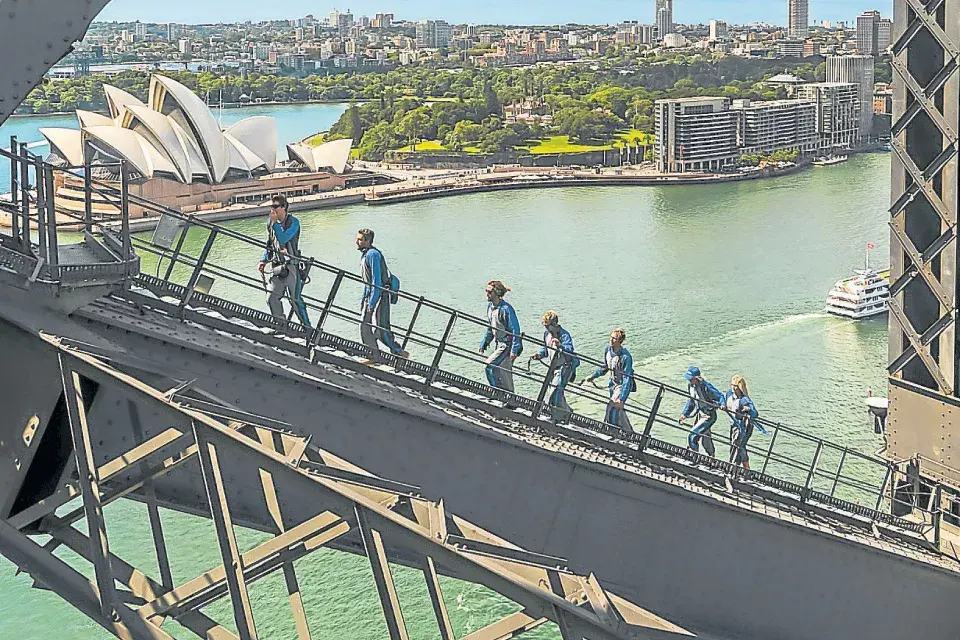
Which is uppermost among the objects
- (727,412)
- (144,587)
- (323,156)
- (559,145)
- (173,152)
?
(144,587)

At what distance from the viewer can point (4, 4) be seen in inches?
84.4

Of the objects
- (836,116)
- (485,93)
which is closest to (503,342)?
(836,116)

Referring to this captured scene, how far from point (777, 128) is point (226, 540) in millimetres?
31045

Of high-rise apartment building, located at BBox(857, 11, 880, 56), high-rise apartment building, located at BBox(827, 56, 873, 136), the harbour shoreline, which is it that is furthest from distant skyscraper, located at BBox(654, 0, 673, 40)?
the harbour shoreline

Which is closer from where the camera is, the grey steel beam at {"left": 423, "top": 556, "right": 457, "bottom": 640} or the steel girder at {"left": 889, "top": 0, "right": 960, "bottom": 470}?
the grey steel beam at {"left": 423, "top": 556, "right": 457, "bottom": 640}

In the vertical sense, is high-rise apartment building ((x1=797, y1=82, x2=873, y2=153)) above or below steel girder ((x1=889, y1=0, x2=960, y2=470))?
below

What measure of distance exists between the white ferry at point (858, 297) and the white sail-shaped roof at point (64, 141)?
1569 centimetres

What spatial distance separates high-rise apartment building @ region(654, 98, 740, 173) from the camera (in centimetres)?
2847

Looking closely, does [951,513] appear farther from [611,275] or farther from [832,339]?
[611,275]

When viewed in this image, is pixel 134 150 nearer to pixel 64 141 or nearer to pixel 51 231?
pixel 64 141

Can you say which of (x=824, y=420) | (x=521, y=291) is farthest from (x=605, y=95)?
(x=824, y=420)

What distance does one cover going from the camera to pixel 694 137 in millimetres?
28750

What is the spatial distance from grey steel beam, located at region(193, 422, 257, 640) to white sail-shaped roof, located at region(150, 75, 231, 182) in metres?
21.6

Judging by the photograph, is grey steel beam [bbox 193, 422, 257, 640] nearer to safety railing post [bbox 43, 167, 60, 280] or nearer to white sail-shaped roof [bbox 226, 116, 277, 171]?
safety railing post [bbox 43, 167, 60, 280]
